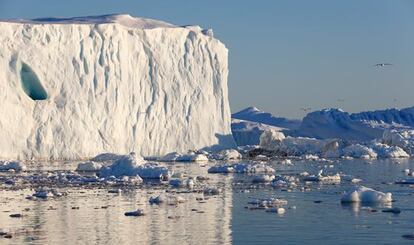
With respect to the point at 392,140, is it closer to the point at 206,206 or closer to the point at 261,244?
the point at 206,206

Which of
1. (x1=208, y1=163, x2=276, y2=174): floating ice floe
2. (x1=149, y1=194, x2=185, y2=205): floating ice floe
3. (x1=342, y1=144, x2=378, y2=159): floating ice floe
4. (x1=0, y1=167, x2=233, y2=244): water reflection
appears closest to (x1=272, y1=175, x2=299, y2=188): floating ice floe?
(x1=0, y1=167, x2=233, y2=244): water reflection

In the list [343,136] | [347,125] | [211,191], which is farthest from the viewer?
[347,125]

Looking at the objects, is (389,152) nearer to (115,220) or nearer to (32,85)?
(32,85)

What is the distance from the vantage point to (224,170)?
26.2m

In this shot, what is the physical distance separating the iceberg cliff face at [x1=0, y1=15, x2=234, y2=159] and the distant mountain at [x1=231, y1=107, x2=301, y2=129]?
47162 mm

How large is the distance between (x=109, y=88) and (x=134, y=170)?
12846 mm

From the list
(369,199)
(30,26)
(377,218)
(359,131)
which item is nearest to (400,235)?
(377,218)

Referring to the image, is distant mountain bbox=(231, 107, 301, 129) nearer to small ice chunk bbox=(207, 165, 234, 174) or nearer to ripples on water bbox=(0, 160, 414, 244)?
small ice chunk bbox=(207, 165, 234, 174)

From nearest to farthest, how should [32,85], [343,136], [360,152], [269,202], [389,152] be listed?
[269,202] → [32,85] → [360,152] → [389,152] → [343,136]

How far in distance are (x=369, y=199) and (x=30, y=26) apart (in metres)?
21.0

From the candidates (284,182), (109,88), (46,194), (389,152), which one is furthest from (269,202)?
(389,152)

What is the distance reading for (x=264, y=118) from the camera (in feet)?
310

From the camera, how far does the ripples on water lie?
11797 millimetres

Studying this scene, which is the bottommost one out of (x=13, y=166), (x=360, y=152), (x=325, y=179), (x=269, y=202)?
(x=269, y=202)
